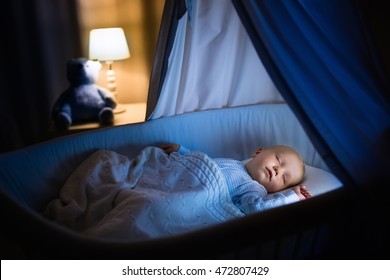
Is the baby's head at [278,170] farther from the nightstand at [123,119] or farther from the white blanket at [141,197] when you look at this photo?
the nightstand at [123,119]

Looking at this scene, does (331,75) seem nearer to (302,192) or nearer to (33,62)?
(302,192)

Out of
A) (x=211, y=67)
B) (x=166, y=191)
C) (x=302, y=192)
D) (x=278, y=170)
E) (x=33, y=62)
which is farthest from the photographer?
(x=33, y=62)

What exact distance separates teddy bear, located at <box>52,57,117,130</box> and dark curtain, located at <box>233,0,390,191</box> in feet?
5.13

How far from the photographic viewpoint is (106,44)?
247 centimetres

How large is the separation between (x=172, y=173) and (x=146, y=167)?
14 centimetres

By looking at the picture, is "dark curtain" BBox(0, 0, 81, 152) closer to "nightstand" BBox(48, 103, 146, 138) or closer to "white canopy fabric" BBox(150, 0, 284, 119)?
"nightstand" BBox(48, 103, 146, 138)

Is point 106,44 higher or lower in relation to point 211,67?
higher

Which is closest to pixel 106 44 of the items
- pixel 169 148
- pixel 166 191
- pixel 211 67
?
pixel 211 67

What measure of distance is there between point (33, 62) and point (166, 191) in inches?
75.3

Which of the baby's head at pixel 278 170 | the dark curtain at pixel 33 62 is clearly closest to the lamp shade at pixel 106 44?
the dark curtain at pixel 33 62

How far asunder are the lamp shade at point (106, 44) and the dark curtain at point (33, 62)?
0.37 meters

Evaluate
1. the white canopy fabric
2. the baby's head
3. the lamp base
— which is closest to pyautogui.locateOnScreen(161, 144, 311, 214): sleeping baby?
the baby's head
